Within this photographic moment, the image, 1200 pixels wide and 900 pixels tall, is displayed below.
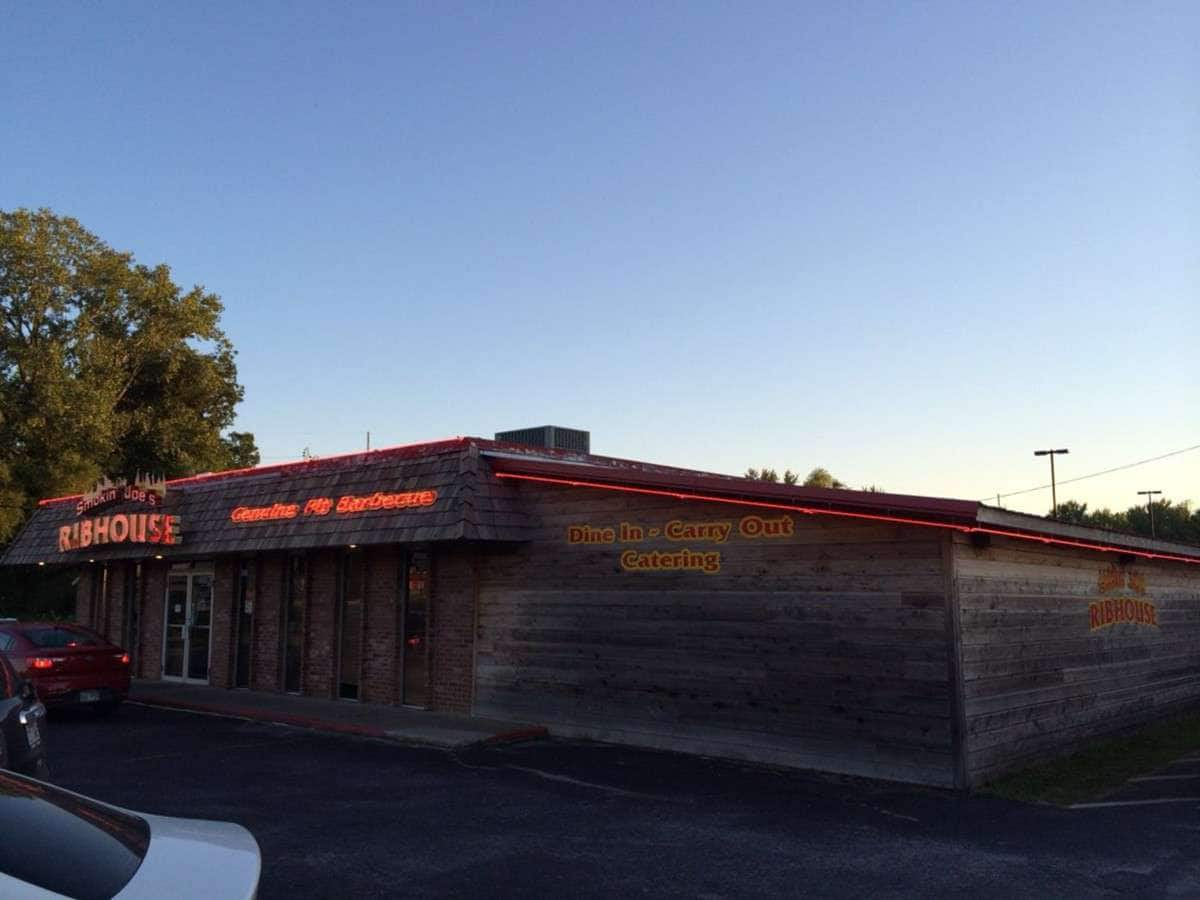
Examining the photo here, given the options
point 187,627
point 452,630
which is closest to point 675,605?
point 452,630

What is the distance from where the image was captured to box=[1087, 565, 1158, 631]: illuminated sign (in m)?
14.9

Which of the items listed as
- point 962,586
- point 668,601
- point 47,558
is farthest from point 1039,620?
point 47,558

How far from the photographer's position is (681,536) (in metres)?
13.6

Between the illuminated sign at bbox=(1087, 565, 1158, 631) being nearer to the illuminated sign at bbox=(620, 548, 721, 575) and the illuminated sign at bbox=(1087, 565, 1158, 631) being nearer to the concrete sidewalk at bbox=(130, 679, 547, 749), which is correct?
the illuminated sign at bbox=(620, 548, 721, 575)

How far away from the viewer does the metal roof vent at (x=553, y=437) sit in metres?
20.6

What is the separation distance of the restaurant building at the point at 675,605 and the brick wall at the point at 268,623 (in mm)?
50

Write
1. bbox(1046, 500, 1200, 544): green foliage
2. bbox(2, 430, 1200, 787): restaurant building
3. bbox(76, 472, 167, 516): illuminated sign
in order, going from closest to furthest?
bbox(2, 430, 1200, 787): restaurant building
bbox(76, 472, 167, 516): illuminated sign
bbox(1046, 500, 1200, 544): green foliage

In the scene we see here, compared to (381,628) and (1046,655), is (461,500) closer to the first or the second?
(381,628)

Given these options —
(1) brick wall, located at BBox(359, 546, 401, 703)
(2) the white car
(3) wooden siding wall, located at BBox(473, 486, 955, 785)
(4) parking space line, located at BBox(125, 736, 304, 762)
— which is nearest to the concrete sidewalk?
(1) brick wall, located at BBox(359, 546, 401, 703)

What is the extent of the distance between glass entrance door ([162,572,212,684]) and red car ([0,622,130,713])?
175 inches

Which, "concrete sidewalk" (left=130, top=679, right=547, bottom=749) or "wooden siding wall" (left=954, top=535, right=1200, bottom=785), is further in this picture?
"concrete sidewalk" (left=130, top=679, right=547, bottom=749)

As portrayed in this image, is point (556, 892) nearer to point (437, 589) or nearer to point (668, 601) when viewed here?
point (668, 601)

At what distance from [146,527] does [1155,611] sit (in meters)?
19.2

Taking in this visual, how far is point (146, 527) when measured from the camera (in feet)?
66.1
